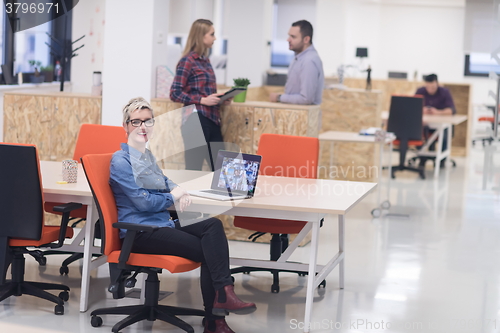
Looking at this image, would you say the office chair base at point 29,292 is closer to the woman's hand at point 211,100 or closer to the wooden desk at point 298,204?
the wooden desk at point 298,204

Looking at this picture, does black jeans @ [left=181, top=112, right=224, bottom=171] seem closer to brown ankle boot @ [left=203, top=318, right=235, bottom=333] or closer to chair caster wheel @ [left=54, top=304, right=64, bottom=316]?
chair caster wheel @ [left=54, top=304, right=64, bottom=316]

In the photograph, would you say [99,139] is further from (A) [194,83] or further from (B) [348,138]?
(B) [348,138]

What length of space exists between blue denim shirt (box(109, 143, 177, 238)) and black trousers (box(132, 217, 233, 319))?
12 centimetres

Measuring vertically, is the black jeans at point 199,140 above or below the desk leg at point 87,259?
above

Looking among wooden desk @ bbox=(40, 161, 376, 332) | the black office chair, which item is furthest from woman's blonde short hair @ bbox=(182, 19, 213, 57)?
the black office chair

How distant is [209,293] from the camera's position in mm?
3439

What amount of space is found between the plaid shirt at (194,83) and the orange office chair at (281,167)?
3.05 feet

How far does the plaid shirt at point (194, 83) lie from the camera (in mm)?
5285

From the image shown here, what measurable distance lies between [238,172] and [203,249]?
20.8 inches

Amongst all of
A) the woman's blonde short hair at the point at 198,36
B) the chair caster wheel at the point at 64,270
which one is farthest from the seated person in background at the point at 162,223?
the woman's blonde short hair at the point at 198,36

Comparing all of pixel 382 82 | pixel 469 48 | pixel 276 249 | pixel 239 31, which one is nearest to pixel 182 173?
pixel 276 249

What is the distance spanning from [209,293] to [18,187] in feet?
3.82

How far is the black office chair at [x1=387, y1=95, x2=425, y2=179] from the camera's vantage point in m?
8.67

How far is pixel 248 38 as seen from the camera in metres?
8.71
